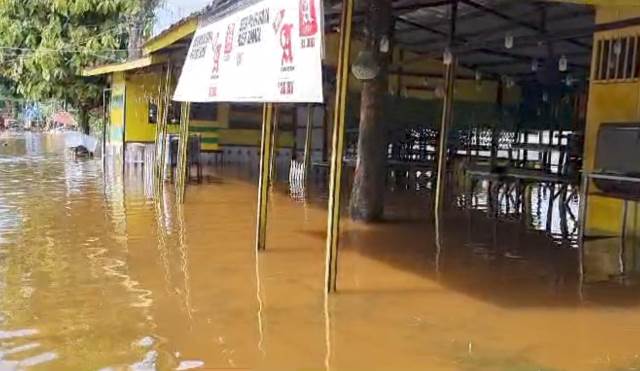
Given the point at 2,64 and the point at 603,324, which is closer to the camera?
the point at 603,324

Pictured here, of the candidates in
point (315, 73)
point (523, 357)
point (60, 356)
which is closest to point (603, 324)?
point (523, 357)

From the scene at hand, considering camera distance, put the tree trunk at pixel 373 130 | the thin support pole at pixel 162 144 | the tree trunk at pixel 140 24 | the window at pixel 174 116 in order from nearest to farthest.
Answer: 1. the tree trunk at pixel 373 130
2. the thin support pole at pixel 162 144
3. the window at pixel 174 116
4. the tree trunk at pixel 140 24

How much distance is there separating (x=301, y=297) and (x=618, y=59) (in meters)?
5.12

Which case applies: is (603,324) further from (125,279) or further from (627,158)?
(125,279)

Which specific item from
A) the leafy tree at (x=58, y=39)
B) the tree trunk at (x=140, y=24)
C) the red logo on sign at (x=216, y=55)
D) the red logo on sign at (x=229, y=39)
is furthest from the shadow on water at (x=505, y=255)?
the leafy tree at (x=58, y=39)

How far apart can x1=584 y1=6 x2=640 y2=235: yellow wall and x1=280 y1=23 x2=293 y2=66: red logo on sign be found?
4.28m

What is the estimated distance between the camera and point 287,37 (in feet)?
18.4

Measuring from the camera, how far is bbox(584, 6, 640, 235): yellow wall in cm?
819

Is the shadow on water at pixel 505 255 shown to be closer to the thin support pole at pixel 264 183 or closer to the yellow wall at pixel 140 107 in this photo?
the thin support pole at pixel 264 183

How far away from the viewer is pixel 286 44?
562 centimetres

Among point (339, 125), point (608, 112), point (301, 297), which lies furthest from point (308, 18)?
point (608, 112)

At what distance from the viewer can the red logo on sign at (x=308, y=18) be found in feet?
16.9

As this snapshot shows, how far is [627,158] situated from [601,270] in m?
1.17

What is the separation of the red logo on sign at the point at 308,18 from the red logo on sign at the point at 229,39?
2.00m
